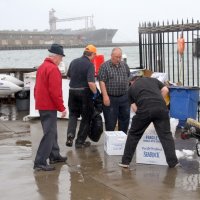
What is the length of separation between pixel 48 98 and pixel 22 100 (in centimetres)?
622

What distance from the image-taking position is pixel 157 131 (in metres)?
6.67

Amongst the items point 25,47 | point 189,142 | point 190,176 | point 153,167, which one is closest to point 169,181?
point 190,176

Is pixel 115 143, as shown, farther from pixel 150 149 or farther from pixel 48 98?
pixel 48 98

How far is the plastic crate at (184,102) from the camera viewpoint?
Answer: 9.76 m

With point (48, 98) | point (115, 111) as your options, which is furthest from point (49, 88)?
point (115, 111)

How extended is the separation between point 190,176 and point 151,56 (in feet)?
22.8

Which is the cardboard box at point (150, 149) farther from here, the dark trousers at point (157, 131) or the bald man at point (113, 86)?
the bald man at point (113, 86)

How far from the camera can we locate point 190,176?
6.24m

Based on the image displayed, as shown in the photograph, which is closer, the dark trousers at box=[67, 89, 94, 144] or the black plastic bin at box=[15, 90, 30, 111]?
the dark trousers at box=[67, 89, 94, 144]

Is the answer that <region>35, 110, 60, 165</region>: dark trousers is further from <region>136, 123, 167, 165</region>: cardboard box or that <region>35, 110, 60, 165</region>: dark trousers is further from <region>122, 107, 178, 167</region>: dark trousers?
<region>136, 123, 167, 165</region>: cardboard box

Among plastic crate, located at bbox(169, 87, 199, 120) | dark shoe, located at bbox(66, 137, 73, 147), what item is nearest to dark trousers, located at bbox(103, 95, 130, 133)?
dark shoe, located at bbox(66, 137, 73, 147)

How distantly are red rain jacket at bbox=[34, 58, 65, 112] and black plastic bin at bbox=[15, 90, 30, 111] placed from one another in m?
6.13

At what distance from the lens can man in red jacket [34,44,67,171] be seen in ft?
21.3

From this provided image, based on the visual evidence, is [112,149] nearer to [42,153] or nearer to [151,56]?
[42,153]
